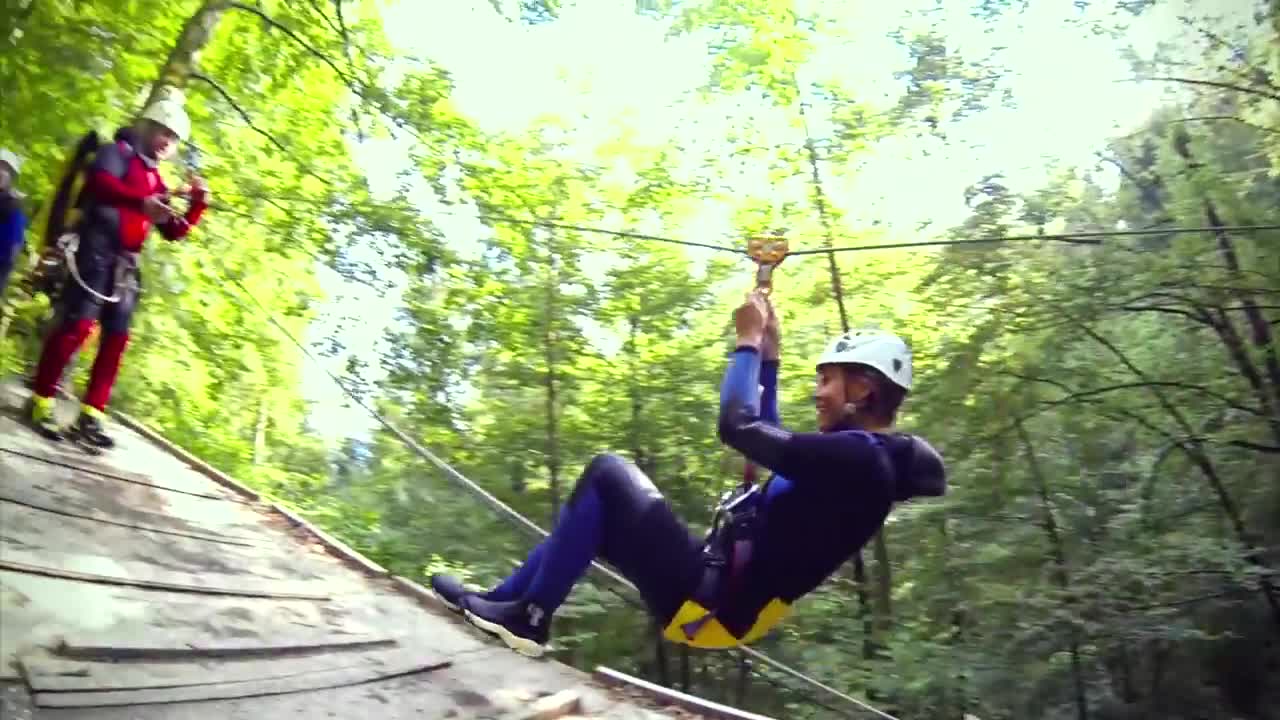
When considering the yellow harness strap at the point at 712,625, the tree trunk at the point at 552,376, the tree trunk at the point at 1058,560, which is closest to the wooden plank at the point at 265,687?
the yellow harness strap at the point at 712,625

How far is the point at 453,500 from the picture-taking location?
162 inches

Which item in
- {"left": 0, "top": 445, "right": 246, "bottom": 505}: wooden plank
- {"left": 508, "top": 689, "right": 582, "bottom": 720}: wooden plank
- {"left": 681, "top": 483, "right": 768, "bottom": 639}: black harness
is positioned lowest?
{"left": 508, "top": 689, "right": 582, "bottom": 720}: wooden plank

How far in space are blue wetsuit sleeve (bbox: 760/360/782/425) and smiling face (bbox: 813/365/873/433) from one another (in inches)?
4.0

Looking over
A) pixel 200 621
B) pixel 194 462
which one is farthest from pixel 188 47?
pixel 200 621

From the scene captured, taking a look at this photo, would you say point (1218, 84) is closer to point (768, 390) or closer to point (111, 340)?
point (768, 390)

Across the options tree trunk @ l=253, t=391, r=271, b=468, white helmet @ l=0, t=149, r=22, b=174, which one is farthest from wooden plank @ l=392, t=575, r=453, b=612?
tree trunk @ l=253, t=391, r=271, b=468

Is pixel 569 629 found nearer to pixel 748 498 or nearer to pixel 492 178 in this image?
pixel 492 178

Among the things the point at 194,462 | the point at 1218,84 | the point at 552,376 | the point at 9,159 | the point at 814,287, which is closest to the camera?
the point at 9,159

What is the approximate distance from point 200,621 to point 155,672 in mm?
266

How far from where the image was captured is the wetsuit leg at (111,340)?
2268 millimetres

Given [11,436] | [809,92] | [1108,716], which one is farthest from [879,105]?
[11,436]

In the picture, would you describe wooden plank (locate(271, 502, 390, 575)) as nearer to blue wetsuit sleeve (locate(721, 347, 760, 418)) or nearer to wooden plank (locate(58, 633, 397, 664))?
wooden plank (locate(58, 633, 397, 664))

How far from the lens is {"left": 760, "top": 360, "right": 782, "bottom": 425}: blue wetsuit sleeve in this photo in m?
1.70

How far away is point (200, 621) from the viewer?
161cm
